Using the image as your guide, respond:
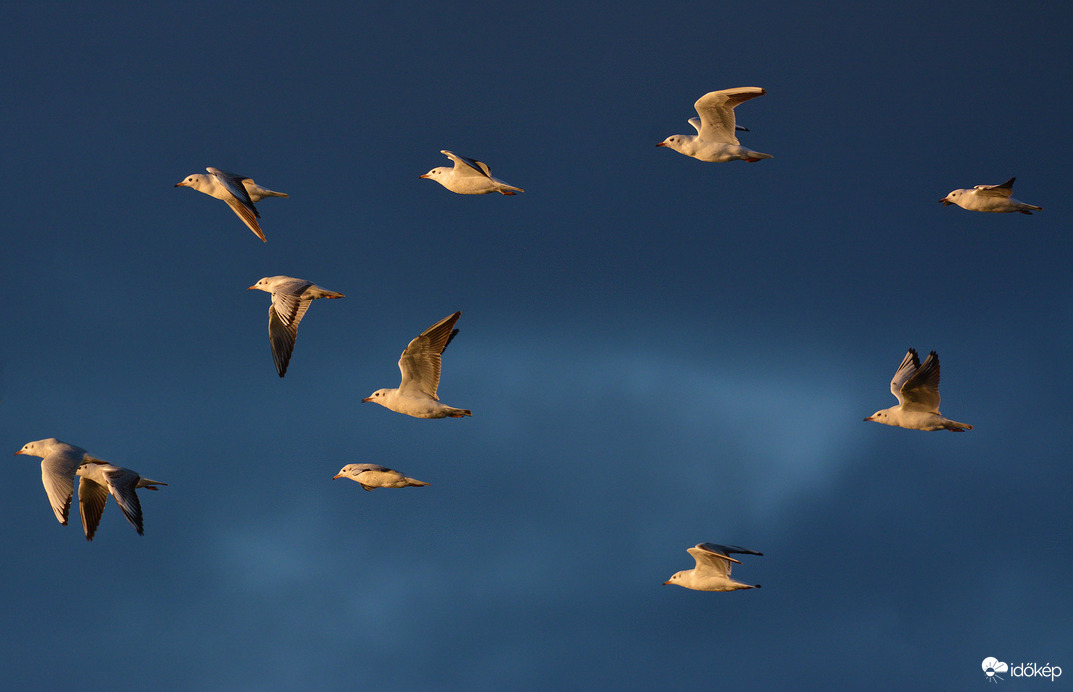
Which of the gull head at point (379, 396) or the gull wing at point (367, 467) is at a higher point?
the gull head at point (379, 396)

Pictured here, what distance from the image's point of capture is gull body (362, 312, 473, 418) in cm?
2108

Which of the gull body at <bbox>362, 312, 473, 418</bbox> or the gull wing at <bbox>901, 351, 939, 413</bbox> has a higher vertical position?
the gull wing at <bbox>901, 351, 939, 413</bbox>

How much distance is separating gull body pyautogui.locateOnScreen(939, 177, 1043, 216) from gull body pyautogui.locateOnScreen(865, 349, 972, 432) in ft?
9.29

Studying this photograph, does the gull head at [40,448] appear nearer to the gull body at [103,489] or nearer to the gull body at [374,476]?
the gull body at [103,489]

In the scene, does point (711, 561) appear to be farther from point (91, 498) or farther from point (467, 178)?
point (91, 498)

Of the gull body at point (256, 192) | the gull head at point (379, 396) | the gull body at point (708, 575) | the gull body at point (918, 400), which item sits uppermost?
the gull body at point (256, 192)

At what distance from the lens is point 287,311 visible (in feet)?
73.7

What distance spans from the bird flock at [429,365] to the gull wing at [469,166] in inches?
1.0

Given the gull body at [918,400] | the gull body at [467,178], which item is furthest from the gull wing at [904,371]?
the gull body at [467,178]

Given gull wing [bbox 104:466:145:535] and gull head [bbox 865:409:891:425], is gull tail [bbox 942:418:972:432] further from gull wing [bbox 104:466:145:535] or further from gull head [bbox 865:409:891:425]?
gull wing [bbox 104:466:145:535]

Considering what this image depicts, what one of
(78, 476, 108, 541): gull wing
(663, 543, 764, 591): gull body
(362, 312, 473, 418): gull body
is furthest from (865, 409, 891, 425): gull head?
(78, 476, 108, 541): gull wing

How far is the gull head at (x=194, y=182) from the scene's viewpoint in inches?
920

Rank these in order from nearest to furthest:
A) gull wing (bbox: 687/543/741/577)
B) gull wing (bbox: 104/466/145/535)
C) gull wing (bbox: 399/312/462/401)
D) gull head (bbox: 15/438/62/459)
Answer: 1. gull wing (bbox: 104/466/145/535)
2. gull wing (bbox: 399/312/462/401)
3. gull wing (bbox: 687/543/741/577)
4. gull head (bbox: 15/438/62/459)

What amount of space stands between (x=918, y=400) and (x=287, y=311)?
461 inches
